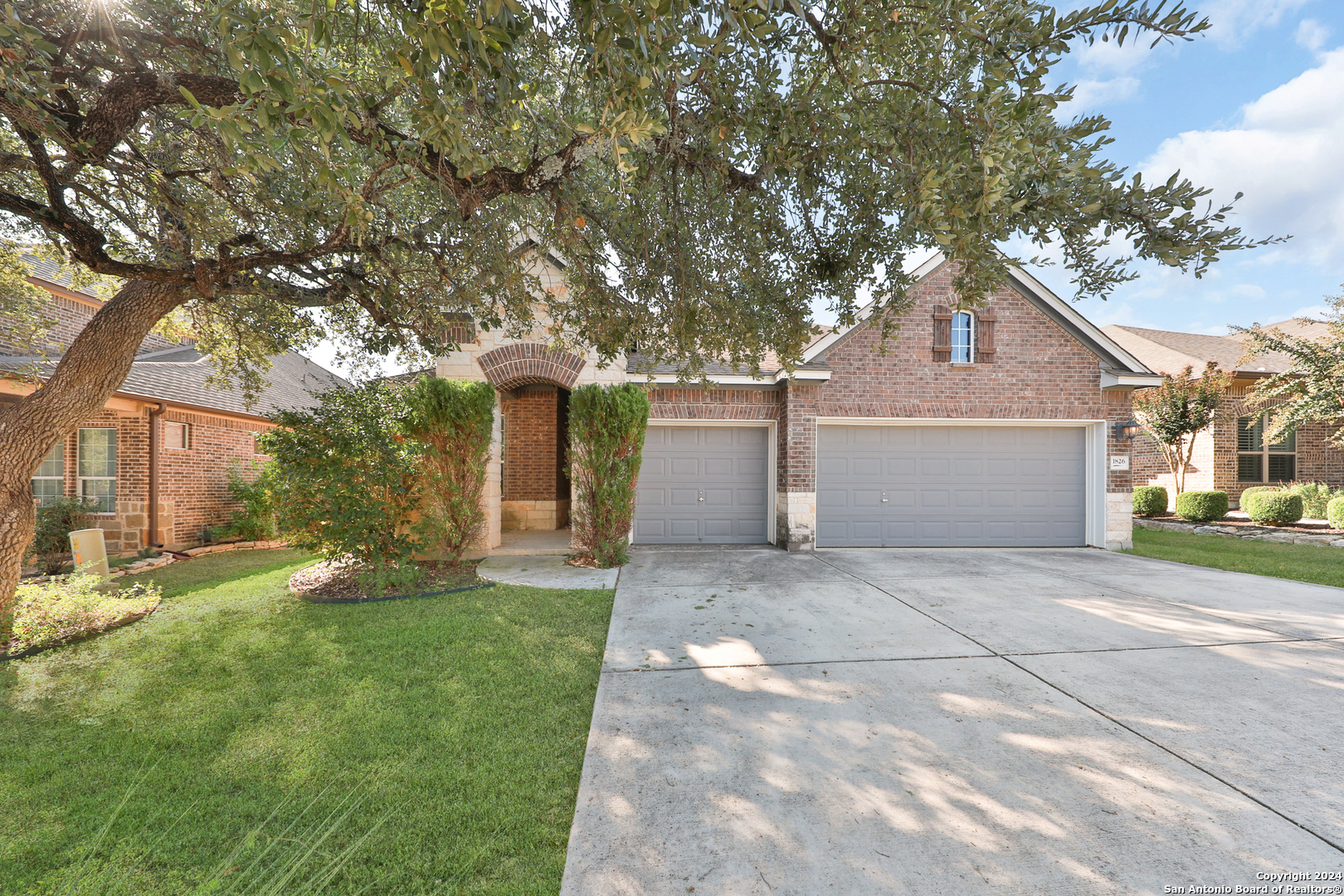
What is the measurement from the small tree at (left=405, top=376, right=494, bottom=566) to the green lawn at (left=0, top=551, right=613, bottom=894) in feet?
7.36

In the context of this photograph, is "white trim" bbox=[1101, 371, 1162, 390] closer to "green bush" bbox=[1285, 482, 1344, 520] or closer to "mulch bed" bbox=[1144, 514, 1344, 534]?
"mulch bed" bbox=[1144, 514, 1344, 534]

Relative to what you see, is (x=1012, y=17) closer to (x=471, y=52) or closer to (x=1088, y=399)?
(x=471, y=52)

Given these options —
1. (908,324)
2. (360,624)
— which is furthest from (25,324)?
(908,324)

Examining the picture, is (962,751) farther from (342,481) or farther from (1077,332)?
(1077,332)

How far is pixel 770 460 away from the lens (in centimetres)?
1071

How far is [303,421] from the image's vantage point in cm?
644

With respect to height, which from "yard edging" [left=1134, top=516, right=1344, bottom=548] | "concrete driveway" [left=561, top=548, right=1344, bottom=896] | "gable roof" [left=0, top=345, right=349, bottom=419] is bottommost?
"yard edging" [left=1134, top=516, right=1344, bottom=548]

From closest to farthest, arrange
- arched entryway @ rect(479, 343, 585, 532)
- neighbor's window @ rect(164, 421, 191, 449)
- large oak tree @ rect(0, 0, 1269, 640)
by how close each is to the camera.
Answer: large oak tree @ rect(0, 0, 1269, 640) → neighbor's window @ rect(164, 421, 191, 449) → arched entryway @ rect(479, 343, 585, 532)

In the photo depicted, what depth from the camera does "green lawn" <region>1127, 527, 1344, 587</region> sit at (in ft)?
26.1

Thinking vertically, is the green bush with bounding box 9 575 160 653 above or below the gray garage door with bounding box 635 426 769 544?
below

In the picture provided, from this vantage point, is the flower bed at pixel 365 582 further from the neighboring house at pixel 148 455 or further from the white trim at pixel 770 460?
the white trim at pixel 770 460

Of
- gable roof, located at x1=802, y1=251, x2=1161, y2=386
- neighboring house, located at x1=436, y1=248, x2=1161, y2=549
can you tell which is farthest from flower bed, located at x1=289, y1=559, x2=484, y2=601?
gable roof, located at x1=802, y1=251, x2=1161, y2=386

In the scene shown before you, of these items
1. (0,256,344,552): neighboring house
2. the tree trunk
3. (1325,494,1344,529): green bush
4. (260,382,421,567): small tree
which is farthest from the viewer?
(1325,494,1344,529): green bush

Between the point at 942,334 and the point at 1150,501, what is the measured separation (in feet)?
31.3
